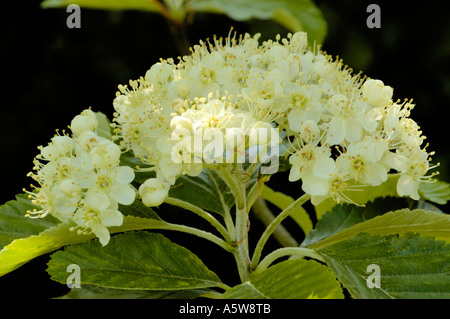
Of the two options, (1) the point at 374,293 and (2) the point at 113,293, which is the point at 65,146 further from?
(1) the point at 374,293

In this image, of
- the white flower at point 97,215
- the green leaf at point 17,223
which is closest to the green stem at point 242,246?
the white flower at point 97,215

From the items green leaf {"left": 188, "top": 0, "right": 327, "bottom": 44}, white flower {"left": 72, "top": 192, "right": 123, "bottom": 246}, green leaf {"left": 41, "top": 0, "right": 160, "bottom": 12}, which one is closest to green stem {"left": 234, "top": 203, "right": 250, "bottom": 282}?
white flower {"left": 72, "top": 192, "right": 123, "bottom": 246}

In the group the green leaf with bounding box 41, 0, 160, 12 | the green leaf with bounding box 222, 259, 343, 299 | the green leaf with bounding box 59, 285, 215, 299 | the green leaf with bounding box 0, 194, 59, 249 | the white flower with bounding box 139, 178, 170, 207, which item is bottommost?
the green leaf with bounding box 222, 259, 343, 299

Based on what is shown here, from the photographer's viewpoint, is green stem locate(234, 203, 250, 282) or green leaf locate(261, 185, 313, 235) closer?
green stem locate(234, 203, 250, 282)

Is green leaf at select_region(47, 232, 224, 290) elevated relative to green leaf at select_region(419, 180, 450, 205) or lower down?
lower down

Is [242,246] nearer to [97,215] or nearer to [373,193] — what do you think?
[97,215]

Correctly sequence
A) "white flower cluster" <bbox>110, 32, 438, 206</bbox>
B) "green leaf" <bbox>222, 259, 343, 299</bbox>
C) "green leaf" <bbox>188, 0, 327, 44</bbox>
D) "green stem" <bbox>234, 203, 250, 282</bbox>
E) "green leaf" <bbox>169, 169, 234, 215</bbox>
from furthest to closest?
"green leaf" <bbox>188, 0, 327, 44</bbox> < "green leaf" <bbox>169, 169, 234, 215</bbox> < "green stem" <bbox>234, 203, 250, 282</bbox> < "white flower cluster" <bbox>110, 32, 438, 206</bbox> < "green leaf" <bbox>222, 259, 343, 299</bbox>

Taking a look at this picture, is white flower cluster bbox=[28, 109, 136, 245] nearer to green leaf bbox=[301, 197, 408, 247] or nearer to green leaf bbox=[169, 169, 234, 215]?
green leaf bbox=[169, 169, 234, 215]
